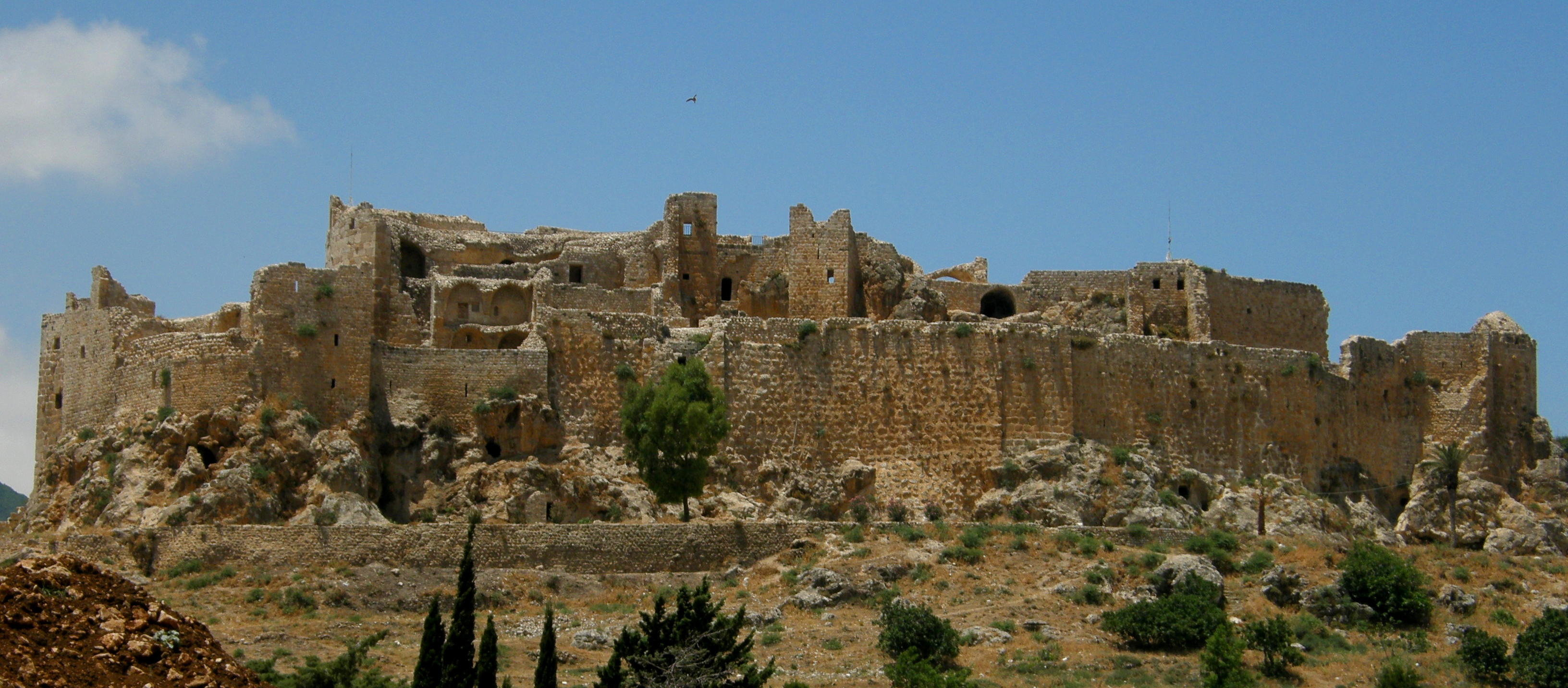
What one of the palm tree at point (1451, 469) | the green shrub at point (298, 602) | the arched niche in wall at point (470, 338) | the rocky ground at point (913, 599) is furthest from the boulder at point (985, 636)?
the arched niche in wall at point (470, 338)

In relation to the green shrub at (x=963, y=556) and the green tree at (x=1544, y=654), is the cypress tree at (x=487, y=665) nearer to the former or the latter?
the green shrub at (x=963, y=556)

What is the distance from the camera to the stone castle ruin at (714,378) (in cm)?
4388

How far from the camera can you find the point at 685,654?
28.1 meters

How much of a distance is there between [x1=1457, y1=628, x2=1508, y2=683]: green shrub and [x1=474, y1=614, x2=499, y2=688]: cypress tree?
1979 centimetres

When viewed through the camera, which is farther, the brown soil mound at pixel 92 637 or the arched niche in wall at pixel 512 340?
the arched niche in wall at pixel 512 340

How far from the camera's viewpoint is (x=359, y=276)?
45906 millimetres

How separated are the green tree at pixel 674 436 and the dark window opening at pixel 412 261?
39.2 ft

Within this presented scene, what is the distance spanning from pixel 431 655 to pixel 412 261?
1091 inches

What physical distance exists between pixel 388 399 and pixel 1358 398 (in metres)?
28.6

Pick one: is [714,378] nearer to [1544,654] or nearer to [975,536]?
[975,536]

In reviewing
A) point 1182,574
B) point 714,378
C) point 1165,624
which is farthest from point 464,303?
point 1165,624

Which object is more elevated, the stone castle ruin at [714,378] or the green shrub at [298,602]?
the stone castle ruin at [714,378]

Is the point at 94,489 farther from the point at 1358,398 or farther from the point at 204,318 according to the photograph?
the point at 1358,398

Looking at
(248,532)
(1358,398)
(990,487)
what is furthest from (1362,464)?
(248,532)
